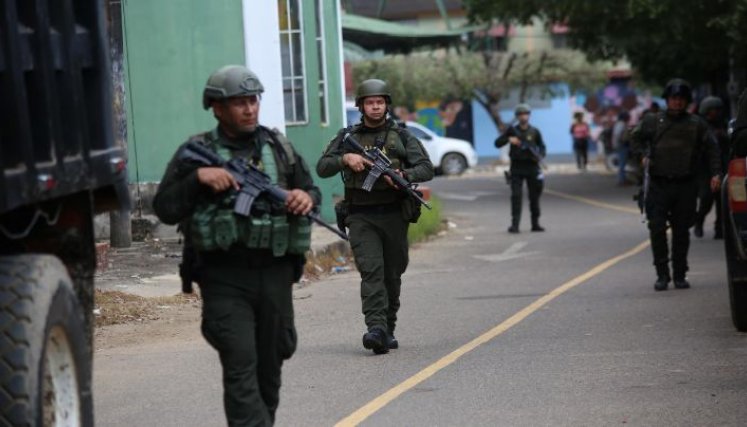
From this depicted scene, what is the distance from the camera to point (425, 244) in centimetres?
2255

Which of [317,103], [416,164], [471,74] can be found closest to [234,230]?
[416,164]

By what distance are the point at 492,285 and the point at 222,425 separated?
8015 mm

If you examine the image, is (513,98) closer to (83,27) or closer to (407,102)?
(407,102)

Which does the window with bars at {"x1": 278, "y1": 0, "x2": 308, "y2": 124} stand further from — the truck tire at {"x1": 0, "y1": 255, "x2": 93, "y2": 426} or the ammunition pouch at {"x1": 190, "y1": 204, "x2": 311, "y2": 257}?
the truck tire at {"x1": 0, "y1": 255, "x2": 93, "y2": 426}

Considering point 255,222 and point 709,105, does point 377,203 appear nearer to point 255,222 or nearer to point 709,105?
point 255,222

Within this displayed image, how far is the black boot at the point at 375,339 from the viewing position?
10.7 m

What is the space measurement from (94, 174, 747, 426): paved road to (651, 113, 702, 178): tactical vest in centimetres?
115

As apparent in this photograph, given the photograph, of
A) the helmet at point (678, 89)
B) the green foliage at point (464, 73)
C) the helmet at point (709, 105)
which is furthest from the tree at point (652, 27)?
the green foliage at point (464, 73)

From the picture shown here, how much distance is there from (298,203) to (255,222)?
Answer: 200 millimetres

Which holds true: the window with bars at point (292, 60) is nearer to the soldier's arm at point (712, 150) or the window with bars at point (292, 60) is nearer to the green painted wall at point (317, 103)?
the green painted wall at point (317, 103)

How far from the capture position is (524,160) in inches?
953

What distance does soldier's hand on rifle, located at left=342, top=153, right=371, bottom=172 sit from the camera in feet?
34.5

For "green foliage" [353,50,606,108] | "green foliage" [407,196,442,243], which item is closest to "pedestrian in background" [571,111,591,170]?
"green foliage" [353,50,606,108]

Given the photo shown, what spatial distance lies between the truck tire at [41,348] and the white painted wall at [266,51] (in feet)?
44.4
